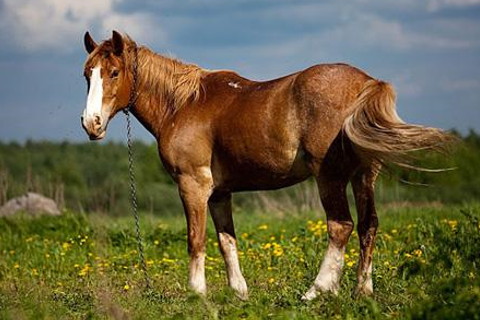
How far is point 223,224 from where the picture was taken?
869 centimetres

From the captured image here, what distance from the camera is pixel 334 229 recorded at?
7512 millimetres

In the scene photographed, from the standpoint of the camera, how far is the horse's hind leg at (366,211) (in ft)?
25.1

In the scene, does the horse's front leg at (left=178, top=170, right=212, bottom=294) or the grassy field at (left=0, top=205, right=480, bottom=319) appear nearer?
the grassy field at (left=0, top=205, right=480, bottom=319)

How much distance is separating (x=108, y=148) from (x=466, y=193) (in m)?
24.0

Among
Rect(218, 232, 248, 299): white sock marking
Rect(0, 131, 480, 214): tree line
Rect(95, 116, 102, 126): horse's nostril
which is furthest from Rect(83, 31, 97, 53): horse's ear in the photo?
Rect(0, 131, 480, 214): tree line

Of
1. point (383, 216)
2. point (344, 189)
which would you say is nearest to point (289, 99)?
point (344, 189)

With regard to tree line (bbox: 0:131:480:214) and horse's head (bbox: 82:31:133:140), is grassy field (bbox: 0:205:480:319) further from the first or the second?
tree line (bbox: 0:131:480:214)

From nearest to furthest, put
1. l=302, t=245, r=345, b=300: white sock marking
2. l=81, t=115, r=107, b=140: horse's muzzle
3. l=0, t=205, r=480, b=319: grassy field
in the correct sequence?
1. l=0, t=205, r=480, b=319: grassy field
2. l=302, t=245, r=345, b=300: white sock marking
3. l=81, t=115, r=107, b=140: horse's muzzle

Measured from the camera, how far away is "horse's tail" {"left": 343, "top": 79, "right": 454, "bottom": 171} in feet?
22.9

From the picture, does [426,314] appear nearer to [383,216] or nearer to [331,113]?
[331,113]

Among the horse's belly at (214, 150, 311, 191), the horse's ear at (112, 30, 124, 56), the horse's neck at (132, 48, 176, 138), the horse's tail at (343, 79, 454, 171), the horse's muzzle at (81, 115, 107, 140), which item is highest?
the horse's ear at (112, 30, 124, 56)

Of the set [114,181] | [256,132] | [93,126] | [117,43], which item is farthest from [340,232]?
[114,181]

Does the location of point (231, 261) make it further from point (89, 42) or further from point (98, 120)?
point (89, 42)

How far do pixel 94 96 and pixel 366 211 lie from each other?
2828 millimetres
